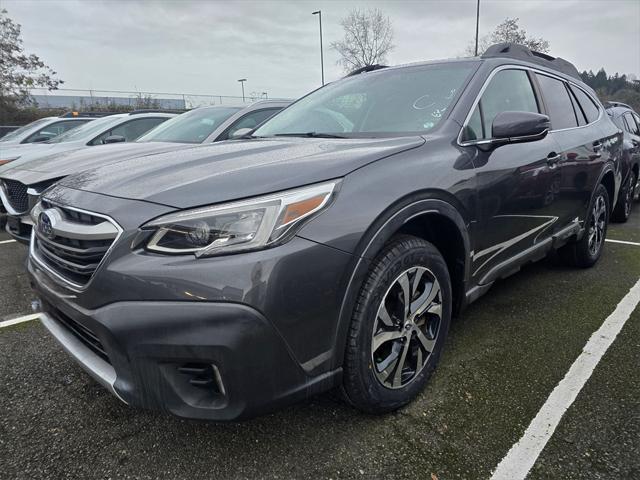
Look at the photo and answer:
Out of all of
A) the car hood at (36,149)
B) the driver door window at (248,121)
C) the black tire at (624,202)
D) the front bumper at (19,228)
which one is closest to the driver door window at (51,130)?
the car hood at (36,149)

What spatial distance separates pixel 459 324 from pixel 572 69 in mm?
2798

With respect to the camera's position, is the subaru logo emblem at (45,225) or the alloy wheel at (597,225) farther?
the alloy wheel at (597,225)

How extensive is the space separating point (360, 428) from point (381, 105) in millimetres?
1792

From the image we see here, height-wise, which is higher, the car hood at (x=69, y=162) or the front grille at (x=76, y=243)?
the car hood at (x=69, y=162)

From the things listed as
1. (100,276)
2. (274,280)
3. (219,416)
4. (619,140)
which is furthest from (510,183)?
(619,140)

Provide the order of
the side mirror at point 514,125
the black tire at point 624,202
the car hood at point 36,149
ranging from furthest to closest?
the black tire at point 624,202, the car hood at point 36,149, the side mirror at point 514,125

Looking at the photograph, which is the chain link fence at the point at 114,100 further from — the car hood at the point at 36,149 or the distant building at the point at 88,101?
the car hood at the point at 36,149

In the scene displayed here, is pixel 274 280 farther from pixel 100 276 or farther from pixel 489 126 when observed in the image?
pixel 489 126

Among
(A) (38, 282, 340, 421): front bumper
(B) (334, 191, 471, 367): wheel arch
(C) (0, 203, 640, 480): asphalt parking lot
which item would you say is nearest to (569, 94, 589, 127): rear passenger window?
(C) (0, 203, 640, 480): asphalt parking lot

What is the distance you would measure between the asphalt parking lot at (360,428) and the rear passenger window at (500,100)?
1.26 meters

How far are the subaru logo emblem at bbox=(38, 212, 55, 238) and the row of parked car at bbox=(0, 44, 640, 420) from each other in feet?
0.03

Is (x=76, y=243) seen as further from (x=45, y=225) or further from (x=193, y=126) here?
(x=193, y=126)

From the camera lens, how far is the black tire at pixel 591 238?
3818 millimetres

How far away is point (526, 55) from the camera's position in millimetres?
3291
